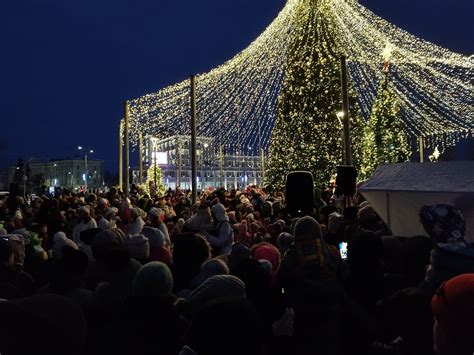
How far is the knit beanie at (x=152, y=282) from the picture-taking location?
3822 millimetres

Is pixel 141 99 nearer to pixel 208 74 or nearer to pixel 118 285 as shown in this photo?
pixel 208 74

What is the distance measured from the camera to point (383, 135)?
2633 centimetres

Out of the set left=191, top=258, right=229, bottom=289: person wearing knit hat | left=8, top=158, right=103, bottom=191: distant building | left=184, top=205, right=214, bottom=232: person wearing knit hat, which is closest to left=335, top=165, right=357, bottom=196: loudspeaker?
left=184, top=205, right=214, bottom=232: person wearing knit hat

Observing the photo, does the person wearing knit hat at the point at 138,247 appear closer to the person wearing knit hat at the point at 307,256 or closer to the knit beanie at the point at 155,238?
the knit beanie at the point at 155,238

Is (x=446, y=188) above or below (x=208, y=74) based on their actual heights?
below

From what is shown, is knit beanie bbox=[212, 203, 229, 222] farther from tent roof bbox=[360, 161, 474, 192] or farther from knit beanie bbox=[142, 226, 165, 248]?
knit beanie bbox=[142, 226, 165, 248]

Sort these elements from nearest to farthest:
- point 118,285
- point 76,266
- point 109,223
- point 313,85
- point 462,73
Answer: point 118,285, point 76,266, point 109,223, point 462,73, point 313,85

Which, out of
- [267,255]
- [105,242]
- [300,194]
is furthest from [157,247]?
[300,194]

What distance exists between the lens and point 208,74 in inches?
752

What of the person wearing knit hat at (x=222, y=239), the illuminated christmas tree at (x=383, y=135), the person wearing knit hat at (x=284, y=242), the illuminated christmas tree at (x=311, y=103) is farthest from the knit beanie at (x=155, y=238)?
the illuminated christmas tree at (x=383, y=135)

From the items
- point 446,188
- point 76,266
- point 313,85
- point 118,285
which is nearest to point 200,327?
point 118,285

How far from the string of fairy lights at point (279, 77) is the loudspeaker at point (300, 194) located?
8.55 m

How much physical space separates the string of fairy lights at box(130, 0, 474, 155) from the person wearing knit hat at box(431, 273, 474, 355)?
16046mm

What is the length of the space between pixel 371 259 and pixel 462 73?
15721 millimetres
